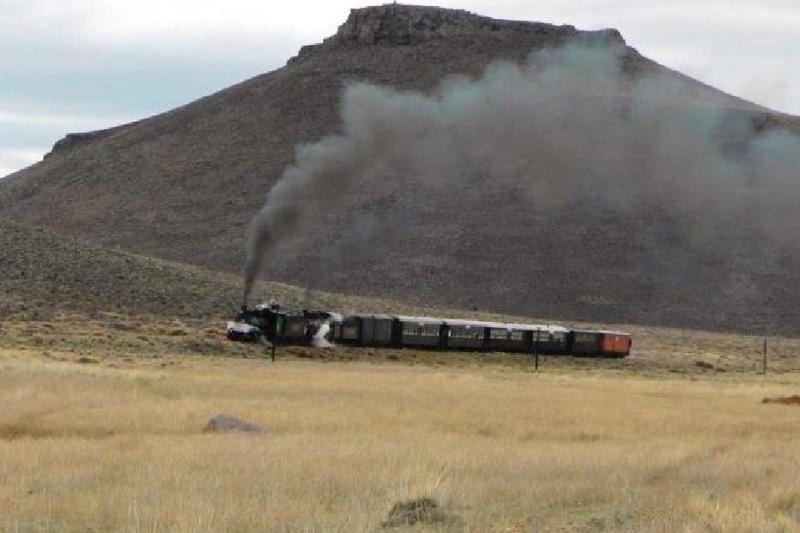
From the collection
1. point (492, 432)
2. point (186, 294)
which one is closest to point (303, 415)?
point (492, 432)

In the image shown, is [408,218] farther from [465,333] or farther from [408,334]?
[408,334]

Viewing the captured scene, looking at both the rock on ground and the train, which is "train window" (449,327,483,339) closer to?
the train

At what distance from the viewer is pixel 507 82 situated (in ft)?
405

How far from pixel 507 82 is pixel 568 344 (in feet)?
164

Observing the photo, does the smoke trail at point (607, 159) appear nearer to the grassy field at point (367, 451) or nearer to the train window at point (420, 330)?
the train window at point (420, 330)

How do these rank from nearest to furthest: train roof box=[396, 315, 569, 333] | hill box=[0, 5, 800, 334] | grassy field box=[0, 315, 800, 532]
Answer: grassy field box=[0, 315, 800, 532]
train roof box=[396, 315, 569, 333]
hill box=[0, 5, 800, 334]

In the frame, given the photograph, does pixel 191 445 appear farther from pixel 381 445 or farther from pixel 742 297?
pixel 742 297

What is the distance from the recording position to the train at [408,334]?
205 ft

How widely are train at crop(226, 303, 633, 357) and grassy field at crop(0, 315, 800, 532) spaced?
416 inches

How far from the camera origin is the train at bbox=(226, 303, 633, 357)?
205ft

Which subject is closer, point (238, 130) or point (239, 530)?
point (239, 530)

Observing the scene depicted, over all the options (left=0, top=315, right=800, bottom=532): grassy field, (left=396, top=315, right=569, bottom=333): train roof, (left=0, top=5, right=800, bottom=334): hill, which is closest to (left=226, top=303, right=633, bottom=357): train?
(left=396, top=315, right=569, bottom=333): train roof

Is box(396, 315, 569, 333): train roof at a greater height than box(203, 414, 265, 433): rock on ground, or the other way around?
box(396, 315, 569, 333): train roof

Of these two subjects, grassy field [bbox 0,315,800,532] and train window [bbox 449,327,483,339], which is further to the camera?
train window [bbox 449,327,483,339]
